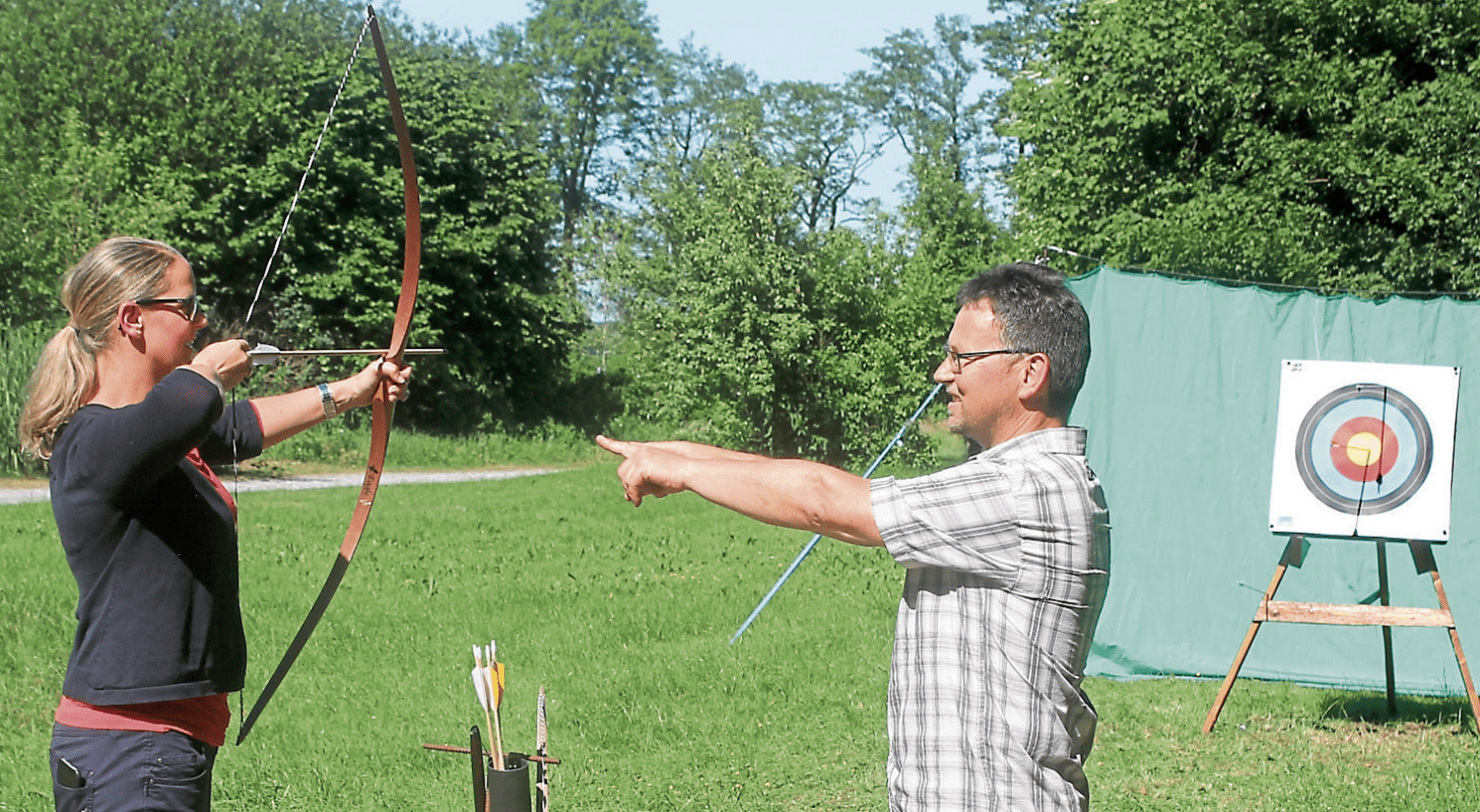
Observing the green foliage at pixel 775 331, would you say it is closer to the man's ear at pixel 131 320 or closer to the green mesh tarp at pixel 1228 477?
the green mesh tarp at pixel 1228 477

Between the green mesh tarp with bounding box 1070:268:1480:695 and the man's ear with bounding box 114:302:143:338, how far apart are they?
4.27 meters

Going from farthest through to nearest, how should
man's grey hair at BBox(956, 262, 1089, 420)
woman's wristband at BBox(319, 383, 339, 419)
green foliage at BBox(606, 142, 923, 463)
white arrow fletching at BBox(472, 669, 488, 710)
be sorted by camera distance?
green foliage at BBox(606, 142, 923, 463)
woman's wristband at BBox(319, 383, 339, 419)
white arrow fletching at BBox(472, 669, 488, 710)
man's grey hair at BBox(956, 262, 1089, 420)

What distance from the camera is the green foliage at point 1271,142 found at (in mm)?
12055

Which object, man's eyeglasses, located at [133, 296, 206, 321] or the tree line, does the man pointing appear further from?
the tree line

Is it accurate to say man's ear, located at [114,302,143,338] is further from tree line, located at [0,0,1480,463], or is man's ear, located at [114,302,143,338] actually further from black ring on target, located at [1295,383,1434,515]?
tree line, located at [0,0,1480,463]

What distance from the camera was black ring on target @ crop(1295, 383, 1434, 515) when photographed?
465 cm

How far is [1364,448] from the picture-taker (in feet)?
15.7

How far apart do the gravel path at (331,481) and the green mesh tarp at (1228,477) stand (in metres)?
6.36

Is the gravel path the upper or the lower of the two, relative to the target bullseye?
lower

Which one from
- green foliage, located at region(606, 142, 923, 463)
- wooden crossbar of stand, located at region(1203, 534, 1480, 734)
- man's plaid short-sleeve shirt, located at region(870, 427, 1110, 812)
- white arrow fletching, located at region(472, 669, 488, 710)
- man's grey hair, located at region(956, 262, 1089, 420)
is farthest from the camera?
green foliage, located at region(606, 142, 923, 463)

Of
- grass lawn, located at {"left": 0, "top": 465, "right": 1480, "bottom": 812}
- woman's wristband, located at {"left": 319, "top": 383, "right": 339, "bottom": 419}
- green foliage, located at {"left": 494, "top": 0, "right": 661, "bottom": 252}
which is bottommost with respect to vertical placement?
grass lawn, located at {"left": 0, "top": 465, "right": 1480, "bottom": 812}

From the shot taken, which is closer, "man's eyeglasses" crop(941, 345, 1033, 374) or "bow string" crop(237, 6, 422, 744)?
"man's eyeglasses" crop(941, 345, 1033, 374)

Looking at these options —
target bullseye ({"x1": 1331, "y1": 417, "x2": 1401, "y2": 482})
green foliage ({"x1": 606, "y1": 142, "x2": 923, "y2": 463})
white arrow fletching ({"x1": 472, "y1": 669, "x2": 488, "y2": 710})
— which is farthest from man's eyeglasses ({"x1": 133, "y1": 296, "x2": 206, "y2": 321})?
green foliage ({"x1": 606, "y1": 142, "x2": 923, "y2": 463})

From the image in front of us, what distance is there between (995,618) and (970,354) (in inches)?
13.5
